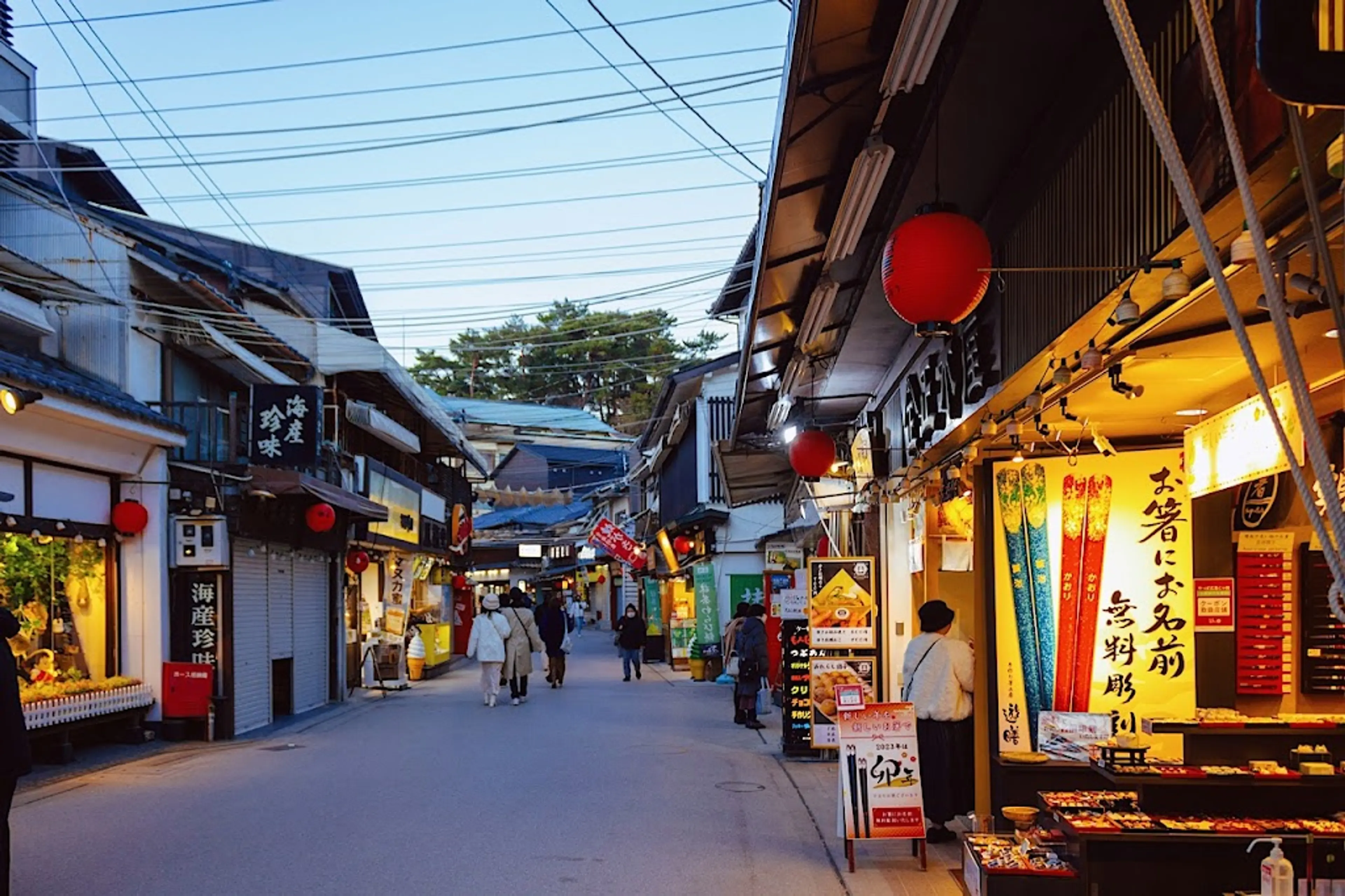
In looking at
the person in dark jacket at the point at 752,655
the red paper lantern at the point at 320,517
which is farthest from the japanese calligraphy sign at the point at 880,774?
the red paper lantern at the point at 320,517

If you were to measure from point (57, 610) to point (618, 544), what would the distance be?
20.2m

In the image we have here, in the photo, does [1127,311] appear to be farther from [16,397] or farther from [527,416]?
[527,416]

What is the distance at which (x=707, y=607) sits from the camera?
30.6 meters

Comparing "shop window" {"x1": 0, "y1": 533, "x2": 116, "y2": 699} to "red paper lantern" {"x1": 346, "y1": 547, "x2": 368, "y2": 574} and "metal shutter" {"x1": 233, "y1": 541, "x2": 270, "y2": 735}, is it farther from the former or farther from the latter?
"red paper lantern" {"x1": 346, "y1": 547, "x2": 368, "y2": 574}

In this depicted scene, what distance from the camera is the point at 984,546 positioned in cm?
973

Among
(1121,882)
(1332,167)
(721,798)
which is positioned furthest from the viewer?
(721,798)

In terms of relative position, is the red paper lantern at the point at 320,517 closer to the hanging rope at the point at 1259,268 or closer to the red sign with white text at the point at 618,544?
the red sign with white text at the point at 618,544

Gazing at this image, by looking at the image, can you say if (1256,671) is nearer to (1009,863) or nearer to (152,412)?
(1009,863)

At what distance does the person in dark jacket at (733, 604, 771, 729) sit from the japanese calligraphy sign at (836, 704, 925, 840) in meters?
8.74

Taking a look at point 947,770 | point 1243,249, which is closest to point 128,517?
point 947,770

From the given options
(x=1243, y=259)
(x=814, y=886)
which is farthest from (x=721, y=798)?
(x=1243, y=259)

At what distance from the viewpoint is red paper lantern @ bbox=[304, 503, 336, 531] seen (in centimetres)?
1961

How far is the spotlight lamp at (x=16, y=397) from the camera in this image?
1194cm

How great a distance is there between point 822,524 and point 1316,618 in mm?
10157
